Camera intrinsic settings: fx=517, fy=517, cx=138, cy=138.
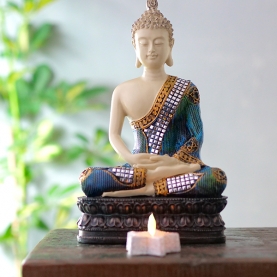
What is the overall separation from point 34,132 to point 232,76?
919mm

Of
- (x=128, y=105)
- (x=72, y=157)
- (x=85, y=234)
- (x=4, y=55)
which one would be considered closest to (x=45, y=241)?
(x=85, y=234)

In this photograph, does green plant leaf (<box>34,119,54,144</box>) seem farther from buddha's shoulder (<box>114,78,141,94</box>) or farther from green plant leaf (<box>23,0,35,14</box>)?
buddha's shoulder (<box>114,78,141,94</box>)

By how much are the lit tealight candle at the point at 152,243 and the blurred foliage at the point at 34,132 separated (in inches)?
43.8

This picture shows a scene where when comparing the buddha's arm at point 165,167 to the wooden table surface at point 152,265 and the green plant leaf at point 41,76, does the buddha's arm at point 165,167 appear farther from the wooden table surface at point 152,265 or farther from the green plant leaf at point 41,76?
the green plant leaf at point 41,76

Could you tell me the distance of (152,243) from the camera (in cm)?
110

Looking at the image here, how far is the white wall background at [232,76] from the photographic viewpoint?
89.2 inches

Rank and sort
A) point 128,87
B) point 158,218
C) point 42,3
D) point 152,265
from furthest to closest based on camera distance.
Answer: point 42,3
point 128,87
point 158,218
point 152,265

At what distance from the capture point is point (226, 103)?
2270mm

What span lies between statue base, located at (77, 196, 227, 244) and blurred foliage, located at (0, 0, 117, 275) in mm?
955

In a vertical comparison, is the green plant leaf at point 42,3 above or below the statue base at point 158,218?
above

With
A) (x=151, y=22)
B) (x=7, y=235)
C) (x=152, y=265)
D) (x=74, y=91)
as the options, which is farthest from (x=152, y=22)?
(x=7, y=235)

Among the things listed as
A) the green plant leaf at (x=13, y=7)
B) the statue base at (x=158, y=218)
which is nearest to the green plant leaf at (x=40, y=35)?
the green plant leaf at (x=13, y=7)

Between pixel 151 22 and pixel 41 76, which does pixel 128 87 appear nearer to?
pixel 151 22

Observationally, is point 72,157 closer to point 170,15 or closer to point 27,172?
point 27,172
